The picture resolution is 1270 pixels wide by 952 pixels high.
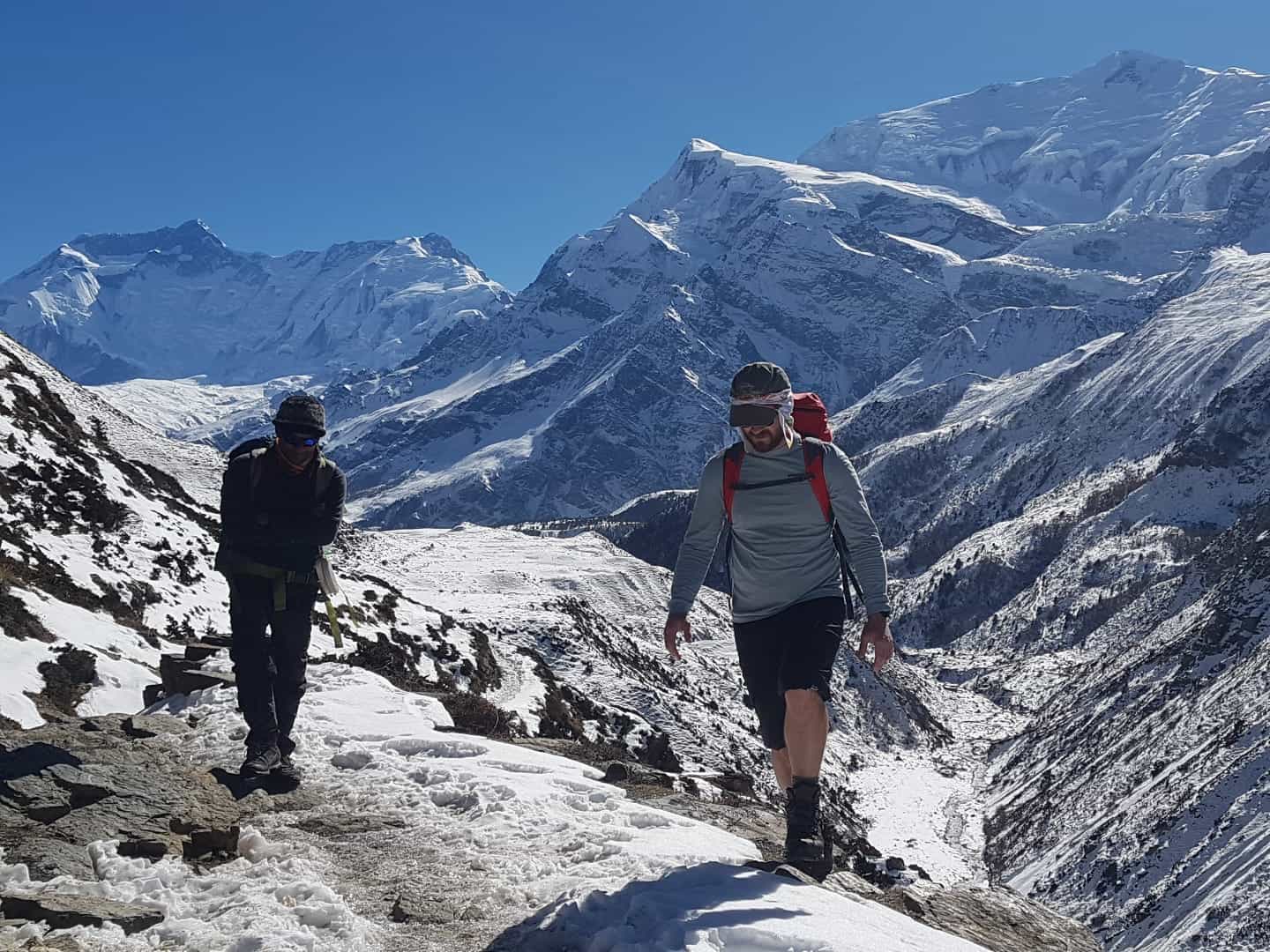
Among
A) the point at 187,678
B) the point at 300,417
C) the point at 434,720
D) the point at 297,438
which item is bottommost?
the point at 434,720

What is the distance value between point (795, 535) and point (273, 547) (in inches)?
204

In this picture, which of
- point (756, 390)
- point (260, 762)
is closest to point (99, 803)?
point (260, 762)

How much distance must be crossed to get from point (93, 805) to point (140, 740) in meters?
2.79

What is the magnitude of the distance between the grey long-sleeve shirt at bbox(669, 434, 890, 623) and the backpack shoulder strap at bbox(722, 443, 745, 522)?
4 centimetres

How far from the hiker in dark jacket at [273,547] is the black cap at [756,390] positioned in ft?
13.4

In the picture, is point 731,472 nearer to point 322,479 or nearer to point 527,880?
point 527,880

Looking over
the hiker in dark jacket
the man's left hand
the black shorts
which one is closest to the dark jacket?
the hiker in dark jacket

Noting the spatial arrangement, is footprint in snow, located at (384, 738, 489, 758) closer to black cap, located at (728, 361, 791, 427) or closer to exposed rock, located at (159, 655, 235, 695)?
exposed rock, located at (159, 655, 235, 695)

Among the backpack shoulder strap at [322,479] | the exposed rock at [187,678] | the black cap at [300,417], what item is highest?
the black cap at [300,417]

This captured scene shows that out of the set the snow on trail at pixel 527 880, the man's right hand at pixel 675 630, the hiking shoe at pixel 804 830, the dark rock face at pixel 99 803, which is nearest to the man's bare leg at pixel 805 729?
the hiking shoe at pixel 804 830

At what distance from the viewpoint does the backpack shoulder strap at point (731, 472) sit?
8398 mm

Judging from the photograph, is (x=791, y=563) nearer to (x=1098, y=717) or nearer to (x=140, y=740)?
(x=140, y=740)

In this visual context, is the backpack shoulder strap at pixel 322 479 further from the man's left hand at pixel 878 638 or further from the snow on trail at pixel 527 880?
the man's left hand at pixel 878 638

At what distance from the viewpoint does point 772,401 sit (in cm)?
820
